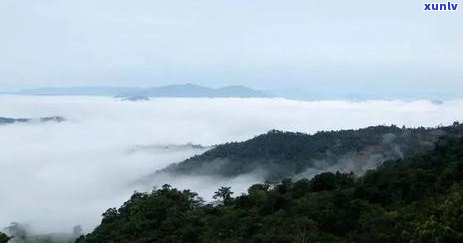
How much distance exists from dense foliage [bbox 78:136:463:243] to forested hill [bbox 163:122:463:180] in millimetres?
49415

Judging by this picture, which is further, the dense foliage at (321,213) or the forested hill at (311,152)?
the forested hill at (311,152)

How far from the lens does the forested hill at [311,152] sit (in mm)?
92938

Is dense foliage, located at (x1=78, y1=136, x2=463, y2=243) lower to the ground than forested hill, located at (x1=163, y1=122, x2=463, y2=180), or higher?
lower

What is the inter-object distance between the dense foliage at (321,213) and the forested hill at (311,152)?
49415 mm

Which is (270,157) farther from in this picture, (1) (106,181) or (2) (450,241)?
(2) (450,241)

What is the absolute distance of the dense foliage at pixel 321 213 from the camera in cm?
2323

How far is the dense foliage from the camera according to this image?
23.2m

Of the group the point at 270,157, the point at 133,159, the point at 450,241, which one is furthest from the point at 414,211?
the point at 133,159

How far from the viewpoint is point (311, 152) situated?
97.6m

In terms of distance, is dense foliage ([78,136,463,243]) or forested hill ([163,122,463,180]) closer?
dense foliage ([78,136,463,243])

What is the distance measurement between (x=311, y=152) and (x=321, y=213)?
6935 cm

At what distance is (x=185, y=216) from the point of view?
1375 inches

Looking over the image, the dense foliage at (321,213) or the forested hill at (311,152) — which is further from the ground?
the forested hill at (311,152)

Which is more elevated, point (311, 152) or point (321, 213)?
point (311, 152)
